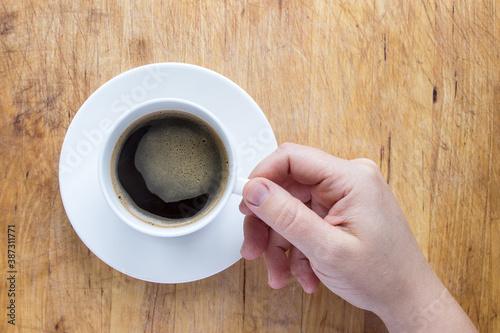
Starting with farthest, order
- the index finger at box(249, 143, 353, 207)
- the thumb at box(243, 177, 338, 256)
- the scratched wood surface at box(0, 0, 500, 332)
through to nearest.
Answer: the scratched wood surface at box(0, 0, 500, 332) < the index finger at box(249, 143, 353, 207) < the thumb at box(243, 177, 338, 256)

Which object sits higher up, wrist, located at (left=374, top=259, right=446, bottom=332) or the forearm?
wrist, located at (left=374, top=259, right=446, bottom=332)

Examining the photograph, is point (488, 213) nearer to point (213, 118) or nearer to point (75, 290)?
point (213, 118)

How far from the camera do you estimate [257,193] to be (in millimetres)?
853

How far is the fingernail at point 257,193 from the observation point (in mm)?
852

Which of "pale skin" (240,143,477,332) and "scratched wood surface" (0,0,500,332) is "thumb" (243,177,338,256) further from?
"scratched wood surface" (0,0,500,332)

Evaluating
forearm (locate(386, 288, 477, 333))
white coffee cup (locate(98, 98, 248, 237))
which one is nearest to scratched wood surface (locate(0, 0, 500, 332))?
forearm (locate(386, 288, 477, 333))

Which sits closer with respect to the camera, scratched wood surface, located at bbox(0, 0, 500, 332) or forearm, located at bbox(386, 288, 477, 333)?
forearm, located at bbox(386, 288, 477, 333)

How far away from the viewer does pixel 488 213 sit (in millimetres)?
1216

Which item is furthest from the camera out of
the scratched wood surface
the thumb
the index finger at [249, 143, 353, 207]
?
the scratched wood surface

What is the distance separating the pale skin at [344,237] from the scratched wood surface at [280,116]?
151 millimetres

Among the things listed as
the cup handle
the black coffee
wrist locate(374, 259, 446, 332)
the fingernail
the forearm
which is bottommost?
the forearm

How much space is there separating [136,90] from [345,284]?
0.66 meters

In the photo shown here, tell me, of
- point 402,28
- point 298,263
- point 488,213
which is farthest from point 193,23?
point 488,213

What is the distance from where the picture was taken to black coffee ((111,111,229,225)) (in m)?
1.05
